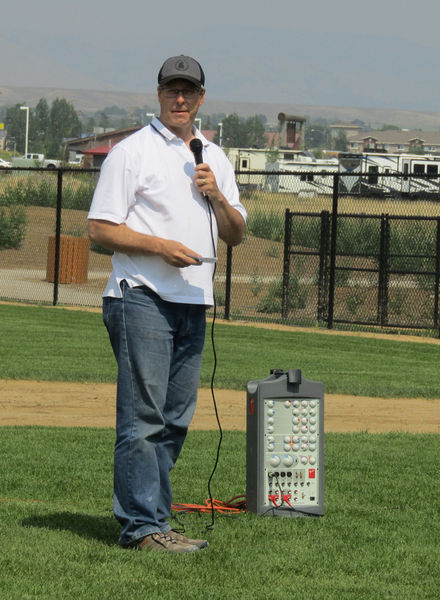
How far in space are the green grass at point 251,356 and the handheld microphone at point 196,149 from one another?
7.70m

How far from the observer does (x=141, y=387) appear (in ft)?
16.8

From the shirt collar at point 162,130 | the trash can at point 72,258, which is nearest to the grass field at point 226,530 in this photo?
the shirt collar at point 162,130

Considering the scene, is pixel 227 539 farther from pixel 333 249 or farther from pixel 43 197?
pixel 43 197

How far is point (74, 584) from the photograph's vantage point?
186 inches

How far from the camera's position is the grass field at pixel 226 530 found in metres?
4.79

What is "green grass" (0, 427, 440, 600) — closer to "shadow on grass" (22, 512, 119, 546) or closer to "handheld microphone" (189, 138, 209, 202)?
"shadow on grass" (22, 512, 119, 546)

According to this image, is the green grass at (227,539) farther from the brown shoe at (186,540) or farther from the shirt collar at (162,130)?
the shirt collar at (162,130)

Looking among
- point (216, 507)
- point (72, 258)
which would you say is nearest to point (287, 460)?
point (216, 507)

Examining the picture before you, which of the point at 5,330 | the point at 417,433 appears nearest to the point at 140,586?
the point at 417,433

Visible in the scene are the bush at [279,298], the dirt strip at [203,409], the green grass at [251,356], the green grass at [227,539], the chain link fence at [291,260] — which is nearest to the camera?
the green grass at [227,539]

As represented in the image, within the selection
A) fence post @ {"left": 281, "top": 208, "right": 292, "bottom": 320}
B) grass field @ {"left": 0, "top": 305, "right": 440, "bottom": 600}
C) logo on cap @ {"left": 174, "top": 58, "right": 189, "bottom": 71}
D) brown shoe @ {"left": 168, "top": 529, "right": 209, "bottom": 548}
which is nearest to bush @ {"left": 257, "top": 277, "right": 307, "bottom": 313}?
fence post @ {"left": 281, "top": 208, "right": 292, "bottom": 320}

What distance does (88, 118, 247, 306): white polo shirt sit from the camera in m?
5.09

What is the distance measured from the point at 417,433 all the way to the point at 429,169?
51097 mm

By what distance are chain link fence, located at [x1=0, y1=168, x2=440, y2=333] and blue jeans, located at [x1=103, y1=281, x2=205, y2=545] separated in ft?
45.8
